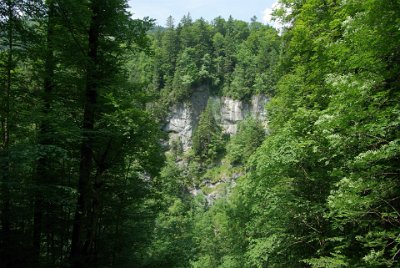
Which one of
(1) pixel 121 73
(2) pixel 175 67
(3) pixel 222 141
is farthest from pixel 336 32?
(2) pixel 175 67

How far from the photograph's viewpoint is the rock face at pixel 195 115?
9619 cm

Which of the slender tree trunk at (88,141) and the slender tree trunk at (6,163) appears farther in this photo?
the slender tree trunk at (88,141)

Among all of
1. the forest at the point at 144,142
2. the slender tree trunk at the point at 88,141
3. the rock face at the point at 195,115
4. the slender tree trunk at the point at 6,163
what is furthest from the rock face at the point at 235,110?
the slender tree trunk at the point at 6,163

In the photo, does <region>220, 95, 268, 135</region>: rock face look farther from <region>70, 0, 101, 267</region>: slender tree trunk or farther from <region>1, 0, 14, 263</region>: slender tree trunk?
<region>1, 0, 14, 263</region>: slender tree trunk

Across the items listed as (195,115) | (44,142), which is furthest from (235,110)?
(44,142)

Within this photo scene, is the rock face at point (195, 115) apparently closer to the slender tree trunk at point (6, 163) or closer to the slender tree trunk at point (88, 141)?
the slender tree trunk at point (88, 141)

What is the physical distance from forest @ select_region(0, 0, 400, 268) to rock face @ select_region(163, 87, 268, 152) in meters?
79.5

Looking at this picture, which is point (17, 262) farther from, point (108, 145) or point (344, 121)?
point (344, 121)

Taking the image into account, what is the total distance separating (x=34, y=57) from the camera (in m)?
8.59

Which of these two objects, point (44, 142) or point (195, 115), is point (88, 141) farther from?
point (195, 115)

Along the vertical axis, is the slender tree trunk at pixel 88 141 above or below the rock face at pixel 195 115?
below

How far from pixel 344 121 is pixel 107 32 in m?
7.23

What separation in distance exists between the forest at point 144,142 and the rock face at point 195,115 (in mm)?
79521

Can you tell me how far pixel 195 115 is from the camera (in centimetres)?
9944
